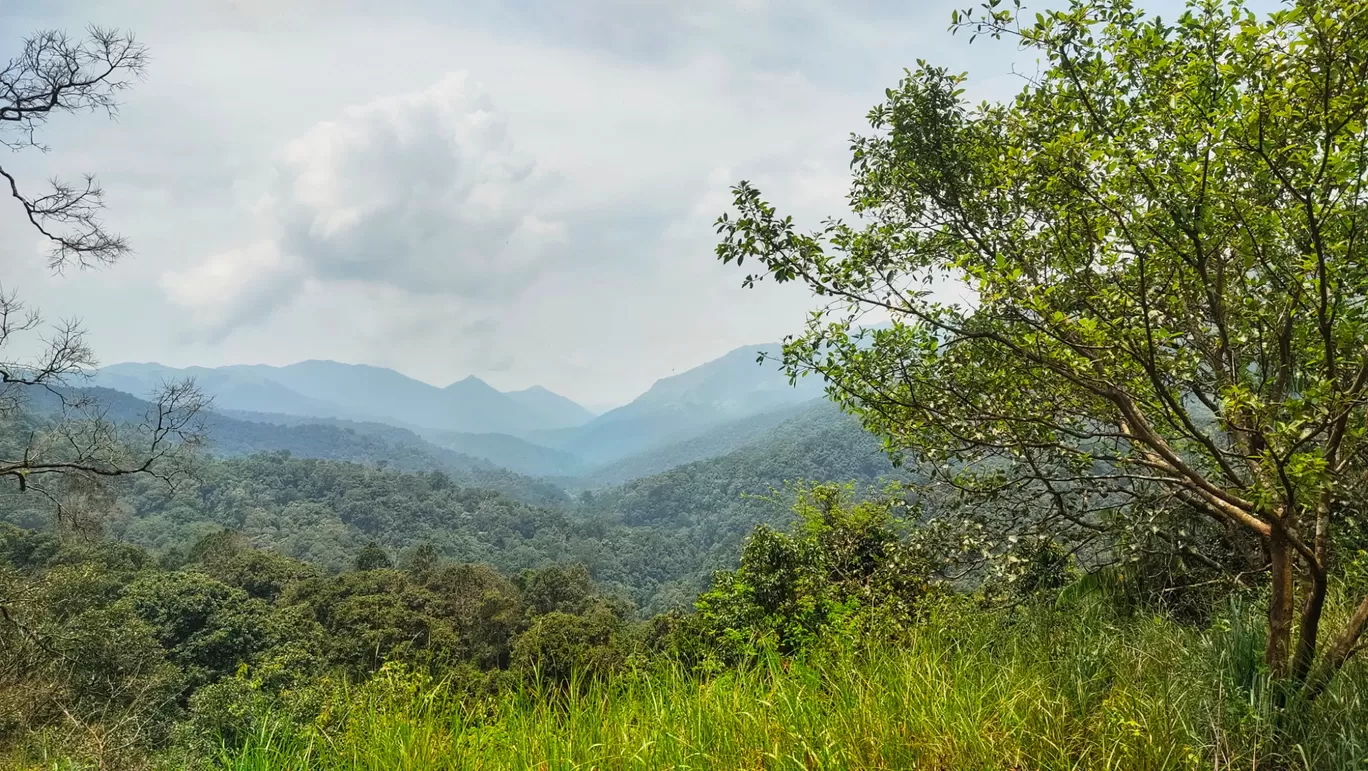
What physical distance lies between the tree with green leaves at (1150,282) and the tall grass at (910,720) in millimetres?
338

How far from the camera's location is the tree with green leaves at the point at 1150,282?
232cm

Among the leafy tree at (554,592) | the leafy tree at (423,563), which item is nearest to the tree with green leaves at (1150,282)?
the leafy tree at (554,592)

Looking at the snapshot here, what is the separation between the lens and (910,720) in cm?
281

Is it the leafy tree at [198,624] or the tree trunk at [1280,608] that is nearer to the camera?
the tree trunk at [1280,608]

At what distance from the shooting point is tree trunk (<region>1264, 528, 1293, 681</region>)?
2748mm

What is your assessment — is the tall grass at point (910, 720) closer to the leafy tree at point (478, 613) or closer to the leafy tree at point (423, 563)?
the leafy tree at point (478, 613)

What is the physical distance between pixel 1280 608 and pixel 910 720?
1.62 meters

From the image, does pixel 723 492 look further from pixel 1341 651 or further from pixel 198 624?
pixel 1341 651

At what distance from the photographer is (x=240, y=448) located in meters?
172

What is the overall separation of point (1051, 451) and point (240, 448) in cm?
20603

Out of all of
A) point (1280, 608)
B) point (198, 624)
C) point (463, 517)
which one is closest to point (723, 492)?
point (463, 517)

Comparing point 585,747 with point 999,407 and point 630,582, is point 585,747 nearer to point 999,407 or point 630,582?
point 999,407

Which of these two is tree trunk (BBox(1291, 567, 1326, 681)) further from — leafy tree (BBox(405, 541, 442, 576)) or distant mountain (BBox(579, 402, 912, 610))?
distant mountain (BBox(579, 402, 912, 610))

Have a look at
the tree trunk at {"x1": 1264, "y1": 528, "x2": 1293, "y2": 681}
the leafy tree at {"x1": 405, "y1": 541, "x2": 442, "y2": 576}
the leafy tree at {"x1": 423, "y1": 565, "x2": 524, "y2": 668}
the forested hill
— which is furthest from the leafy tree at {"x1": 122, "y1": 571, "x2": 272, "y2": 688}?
the forested hill
